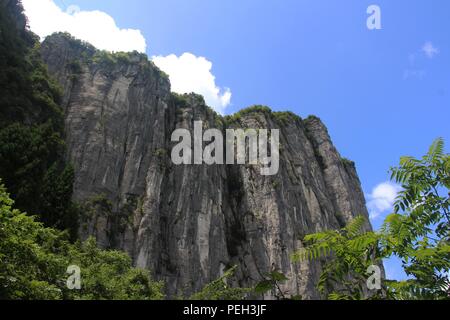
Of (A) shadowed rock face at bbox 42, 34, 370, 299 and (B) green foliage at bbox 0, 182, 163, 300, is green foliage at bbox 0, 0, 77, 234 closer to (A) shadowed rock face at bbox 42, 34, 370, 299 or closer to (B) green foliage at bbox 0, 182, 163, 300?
(A) shadowed rock face at bbox 42, 34, 370, 299

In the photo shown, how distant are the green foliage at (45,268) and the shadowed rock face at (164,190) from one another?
17.8 meters

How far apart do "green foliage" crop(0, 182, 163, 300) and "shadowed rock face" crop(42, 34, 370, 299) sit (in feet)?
58.3

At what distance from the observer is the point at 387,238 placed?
3.61m

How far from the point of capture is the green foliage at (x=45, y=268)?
10.1 metres

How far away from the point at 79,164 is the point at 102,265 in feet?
86.0

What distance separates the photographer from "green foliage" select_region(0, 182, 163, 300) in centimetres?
1009

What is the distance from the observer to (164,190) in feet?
173

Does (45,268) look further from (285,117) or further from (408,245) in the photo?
(285,117)

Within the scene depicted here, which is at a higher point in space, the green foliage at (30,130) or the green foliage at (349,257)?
the green foliage at (30,130)

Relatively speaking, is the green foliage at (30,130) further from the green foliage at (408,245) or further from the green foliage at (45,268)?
the green foliage at (408,245)

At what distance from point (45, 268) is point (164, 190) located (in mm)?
38524

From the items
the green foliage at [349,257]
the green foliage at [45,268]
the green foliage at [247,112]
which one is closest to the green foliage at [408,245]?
the green foliage at [349,257]

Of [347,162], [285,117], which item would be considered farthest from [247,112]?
[347,162]
